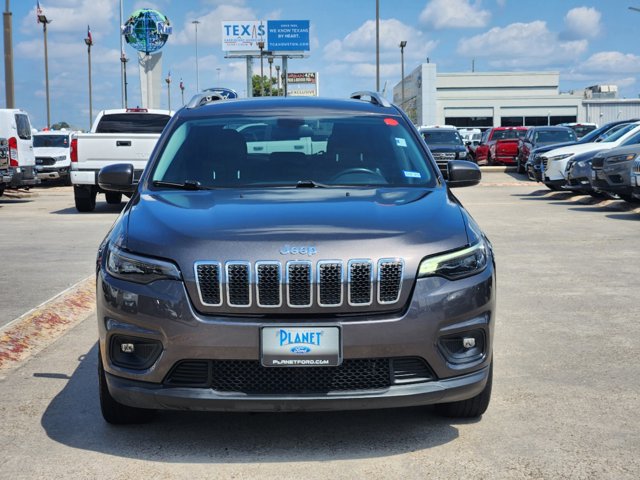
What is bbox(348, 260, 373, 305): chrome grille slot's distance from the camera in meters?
4.21

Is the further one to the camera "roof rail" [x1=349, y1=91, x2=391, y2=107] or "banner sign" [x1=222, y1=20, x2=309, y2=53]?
"banner sign" [x1=222, y1=20, x2=309, y2=53]

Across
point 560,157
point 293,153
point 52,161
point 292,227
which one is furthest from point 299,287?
point 52,161

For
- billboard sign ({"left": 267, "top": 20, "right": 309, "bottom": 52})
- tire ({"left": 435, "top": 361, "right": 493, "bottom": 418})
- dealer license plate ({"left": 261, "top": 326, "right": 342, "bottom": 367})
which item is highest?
billboard sign ({"left": 267, "top": 20, "right": 309, "bottom": 52})

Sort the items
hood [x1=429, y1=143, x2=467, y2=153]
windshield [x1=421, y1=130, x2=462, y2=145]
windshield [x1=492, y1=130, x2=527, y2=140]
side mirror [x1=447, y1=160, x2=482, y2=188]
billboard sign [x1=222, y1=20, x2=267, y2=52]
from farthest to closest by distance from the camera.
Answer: billboard sign [x1=222, y1=20, x2=267, y2=52] < windshield [x1=492, y1=130, x2=527, y2=140] < windshield [x1=421, y1=130, x2=462, y2=145] < hood [x1=429, y1=143, x2=467, y2=153] < side mirror [x1=447, y1=160, x2=482, y2=188]

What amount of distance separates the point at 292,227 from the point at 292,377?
686 mm

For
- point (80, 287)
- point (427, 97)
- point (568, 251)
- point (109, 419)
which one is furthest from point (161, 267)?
point (427, 97)

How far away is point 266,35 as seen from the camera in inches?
3720

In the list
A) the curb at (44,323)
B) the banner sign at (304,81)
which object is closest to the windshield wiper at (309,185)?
the curb at (44,323)

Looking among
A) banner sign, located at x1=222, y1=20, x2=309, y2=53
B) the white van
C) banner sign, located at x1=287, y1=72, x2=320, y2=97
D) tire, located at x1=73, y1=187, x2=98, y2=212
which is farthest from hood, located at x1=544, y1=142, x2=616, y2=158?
banner sign, located at x1=287, y1=72, x2=320, y2=97

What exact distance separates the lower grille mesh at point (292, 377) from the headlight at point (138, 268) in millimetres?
403

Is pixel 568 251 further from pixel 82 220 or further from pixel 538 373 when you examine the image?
pixel 82 220

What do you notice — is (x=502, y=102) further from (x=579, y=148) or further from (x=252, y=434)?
(x=252, y=434)

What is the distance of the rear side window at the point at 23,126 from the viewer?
22755 millimetres

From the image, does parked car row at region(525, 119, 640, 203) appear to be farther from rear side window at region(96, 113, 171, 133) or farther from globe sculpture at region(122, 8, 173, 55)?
globe sculpture at region(122, 8, 173, 55)
